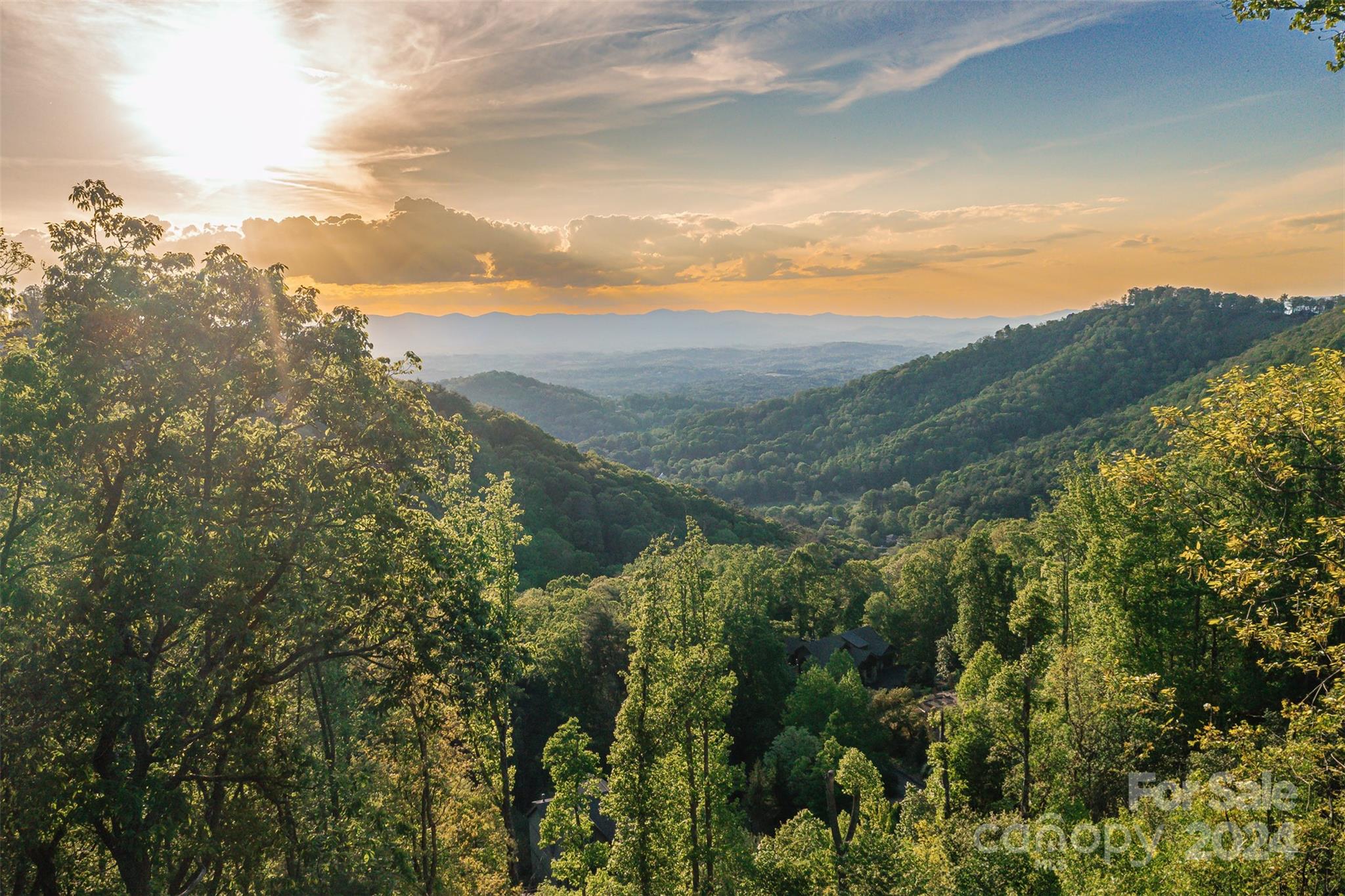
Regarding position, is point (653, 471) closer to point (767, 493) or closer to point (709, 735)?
point (767, 493)

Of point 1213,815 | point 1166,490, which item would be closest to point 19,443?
point 1166,490

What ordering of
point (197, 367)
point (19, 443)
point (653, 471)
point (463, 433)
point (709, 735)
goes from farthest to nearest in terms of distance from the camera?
point (653, 471) < point (709, 735) < point (463, 433) < point (197, 367) < point (19, 443)

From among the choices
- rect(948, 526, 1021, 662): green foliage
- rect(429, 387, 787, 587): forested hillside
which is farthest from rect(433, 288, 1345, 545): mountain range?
rect(948, 526, 1021, 662): green foliage

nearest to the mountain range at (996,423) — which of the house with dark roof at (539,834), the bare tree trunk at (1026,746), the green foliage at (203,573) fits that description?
the house with dark roof at (539,834)

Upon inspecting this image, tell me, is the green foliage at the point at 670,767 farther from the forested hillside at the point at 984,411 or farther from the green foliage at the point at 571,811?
the forested hillside at the point at 984,411

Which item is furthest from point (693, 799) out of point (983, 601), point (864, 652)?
point (864, 652)

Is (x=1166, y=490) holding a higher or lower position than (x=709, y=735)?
higher
